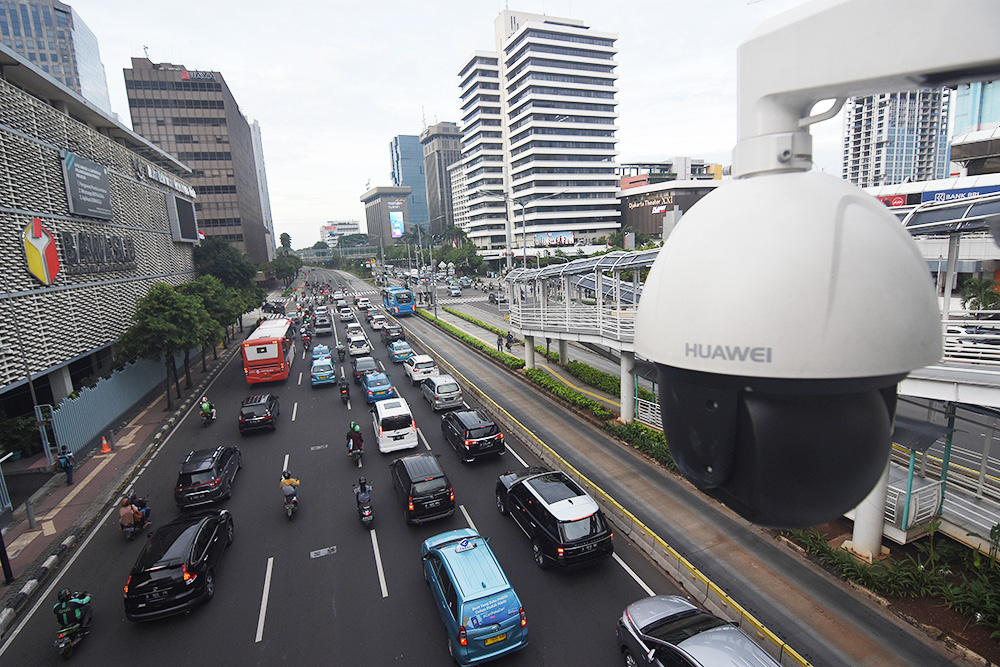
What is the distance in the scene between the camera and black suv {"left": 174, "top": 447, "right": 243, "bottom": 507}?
1442 centimetres

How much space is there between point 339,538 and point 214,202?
254ft

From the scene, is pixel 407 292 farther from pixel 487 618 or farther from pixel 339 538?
pixel 487 618

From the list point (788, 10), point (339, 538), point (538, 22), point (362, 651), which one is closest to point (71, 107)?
point (339, 538)

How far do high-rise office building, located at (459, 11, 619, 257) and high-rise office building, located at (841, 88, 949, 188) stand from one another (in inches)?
2464

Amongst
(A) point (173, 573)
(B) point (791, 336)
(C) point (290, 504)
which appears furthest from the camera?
(C) point (290, 504)

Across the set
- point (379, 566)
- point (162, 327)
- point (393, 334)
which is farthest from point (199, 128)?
point (379, 566)

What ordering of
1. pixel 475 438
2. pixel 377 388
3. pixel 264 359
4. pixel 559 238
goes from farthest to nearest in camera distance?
pixel 559 238 → pixel 264 359 → pixel 377 388 → pixel 475 438

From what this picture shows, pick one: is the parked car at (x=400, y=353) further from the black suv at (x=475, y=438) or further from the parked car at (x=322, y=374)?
the black suv at (x=475, y=438)

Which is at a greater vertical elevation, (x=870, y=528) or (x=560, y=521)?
(x=560, y=521)

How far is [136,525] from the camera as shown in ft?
44.4

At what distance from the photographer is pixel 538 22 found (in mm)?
92688

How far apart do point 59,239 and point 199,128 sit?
207 feet

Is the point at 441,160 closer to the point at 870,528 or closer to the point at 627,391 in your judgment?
the point at 627,391

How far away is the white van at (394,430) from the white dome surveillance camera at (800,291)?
16773 millimetres
